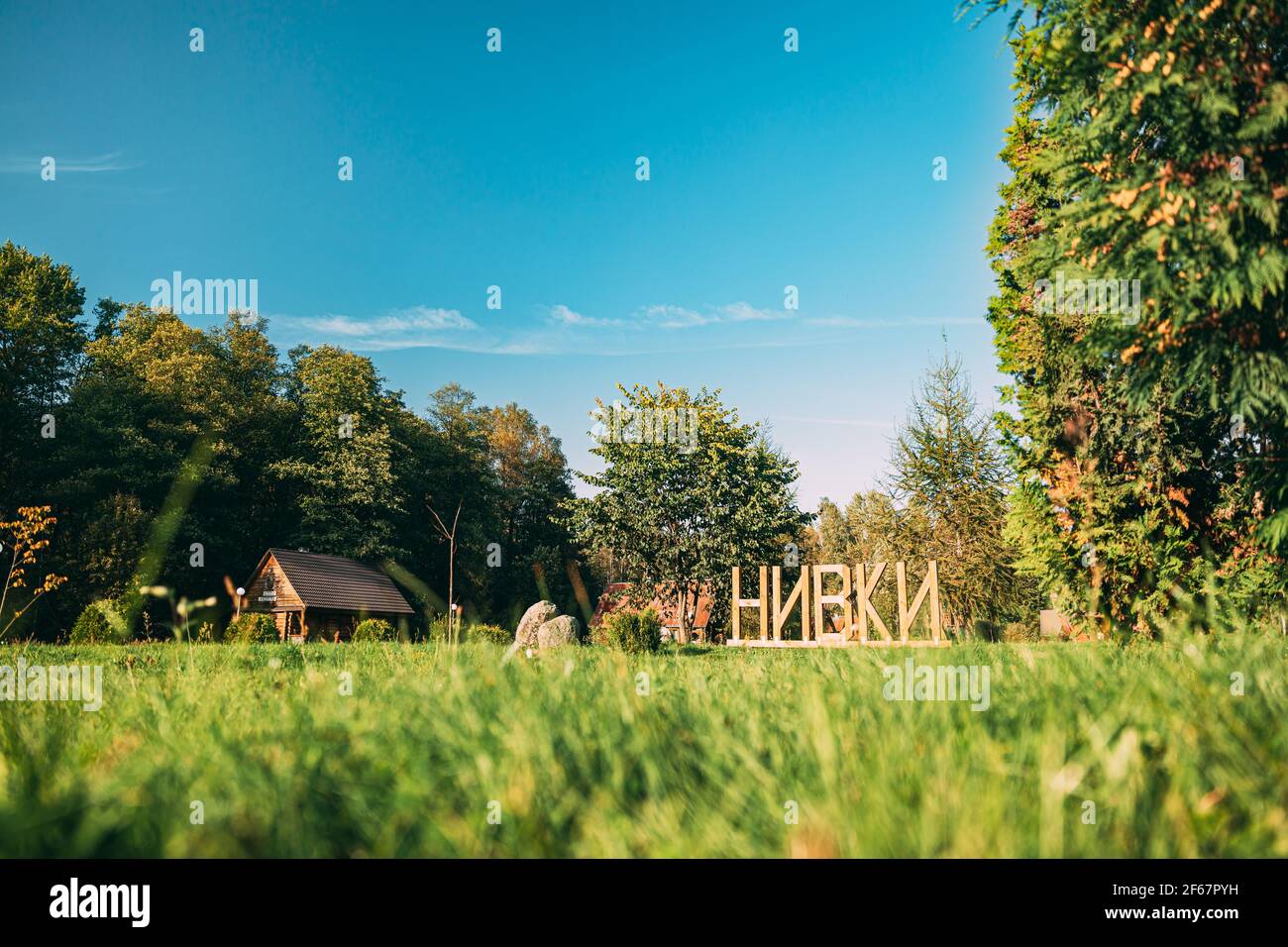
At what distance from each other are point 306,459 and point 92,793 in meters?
44.8

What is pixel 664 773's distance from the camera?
264 centimetres

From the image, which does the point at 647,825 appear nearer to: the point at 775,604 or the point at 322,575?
the point at 775,604

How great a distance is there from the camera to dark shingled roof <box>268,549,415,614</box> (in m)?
36.6

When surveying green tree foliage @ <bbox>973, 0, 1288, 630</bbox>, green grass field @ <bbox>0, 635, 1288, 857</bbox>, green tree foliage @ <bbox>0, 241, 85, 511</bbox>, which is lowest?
green grass field @ <bbox>0, 635, 1288, 857</bbox>

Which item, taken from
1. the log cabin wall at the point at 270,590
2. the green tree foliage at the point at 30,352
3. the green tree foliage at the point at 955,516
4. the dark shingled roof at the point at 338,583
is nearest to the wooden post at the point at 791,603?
the green tree foliage at the point at 955,516

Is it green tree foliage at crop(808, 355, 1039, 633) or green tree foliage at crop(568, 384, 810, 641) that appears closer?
green tree foliage at crop(808, 355, 1039, 633)

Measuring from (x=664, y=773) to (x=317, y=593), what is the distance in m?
38.0

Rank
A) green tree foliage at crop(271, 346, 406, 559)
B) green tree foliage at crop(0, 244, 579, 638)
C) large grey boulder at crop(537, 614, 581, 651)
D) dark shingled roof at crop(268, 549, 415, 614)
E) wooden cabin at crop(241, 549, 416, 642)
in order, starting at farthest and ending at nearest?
green tree foliage at crop(271, 346, 406, 559)
dark shingled roof at crop(268, 549, 415, 614)
wooden cabin at crop(241, 549, 416, 642)
green tree foliage at crop(0, 244, 579, 638)
large grey boulder at crop(537, 614, 581, 651)

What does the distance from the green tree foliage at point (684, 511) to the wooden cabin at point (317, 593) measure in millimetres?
10702

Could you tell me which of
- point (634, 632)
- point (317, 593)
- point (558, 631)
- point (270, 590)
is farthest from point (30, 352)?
point (634, 632)

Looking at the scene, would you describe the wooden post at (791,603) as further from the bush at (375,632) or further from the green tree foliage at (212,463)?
the green tree foliage at (212,463)

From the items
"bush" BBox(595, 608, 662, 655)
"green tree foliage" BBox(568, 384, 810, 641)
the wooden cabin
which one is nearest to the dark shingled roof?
the wooden cabin

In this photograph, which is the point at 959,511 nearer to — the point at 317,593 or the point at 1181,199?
the point at 1181,199

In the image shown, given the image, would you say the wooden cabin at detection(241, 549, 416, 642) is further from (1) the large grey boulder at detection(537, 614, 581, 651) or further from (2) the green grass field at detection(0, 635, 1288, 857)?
(2) the green grass field at detection(0, 635, 1288, 857)
